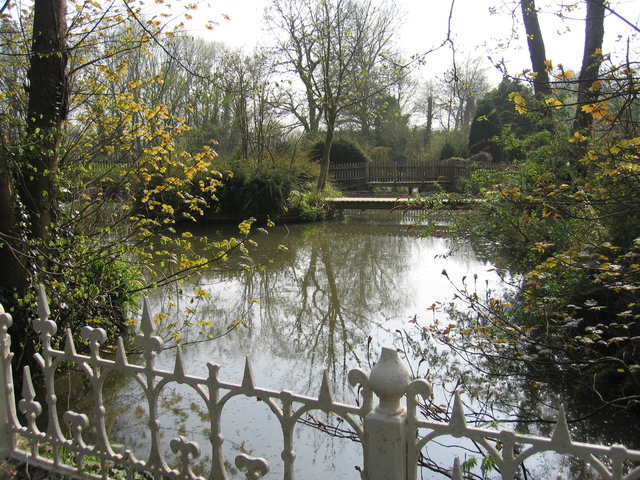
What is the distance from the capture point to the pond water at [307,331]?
341cm

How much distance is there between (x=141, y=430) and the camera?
3.51m

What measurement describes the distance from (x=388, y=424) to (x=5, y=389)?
1906 millimetres

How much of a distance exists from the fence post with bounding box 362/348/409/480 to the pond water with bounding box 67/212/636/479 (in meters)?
1.51

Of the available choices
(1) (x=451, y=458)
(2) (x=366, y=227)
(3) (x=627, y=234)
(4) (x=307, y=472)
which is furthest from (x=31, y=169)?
(2) (x=366, y=227)

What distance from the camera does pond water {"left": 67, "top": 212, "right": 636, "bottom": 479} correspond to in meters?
3.41

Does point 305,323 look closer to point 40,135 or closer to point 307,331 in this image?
point 307,331

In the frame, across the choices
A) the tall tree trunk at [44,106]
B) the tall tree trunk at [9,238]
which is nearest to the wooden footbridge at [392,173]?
the tall tree trunk at [44,106]

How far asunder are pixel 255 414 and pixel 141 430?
2.66 ft

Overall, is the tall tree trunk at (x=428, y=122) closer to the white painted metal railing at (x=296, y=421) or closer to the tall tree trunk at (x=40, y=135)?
the tall tree trunk at (x=40, y=135)

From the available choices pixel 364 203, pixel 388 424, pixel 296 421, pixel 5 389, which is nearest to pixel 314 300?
pixel 5 389

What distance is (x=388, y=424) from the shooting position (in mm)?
1593

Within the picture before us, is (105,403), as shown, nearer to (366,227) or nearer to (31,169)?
(31,169)

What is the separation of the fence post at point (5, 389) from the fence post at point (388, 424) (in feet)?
5.72

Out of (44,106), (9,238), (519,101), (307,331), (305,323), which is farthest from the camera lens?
(305,323)
